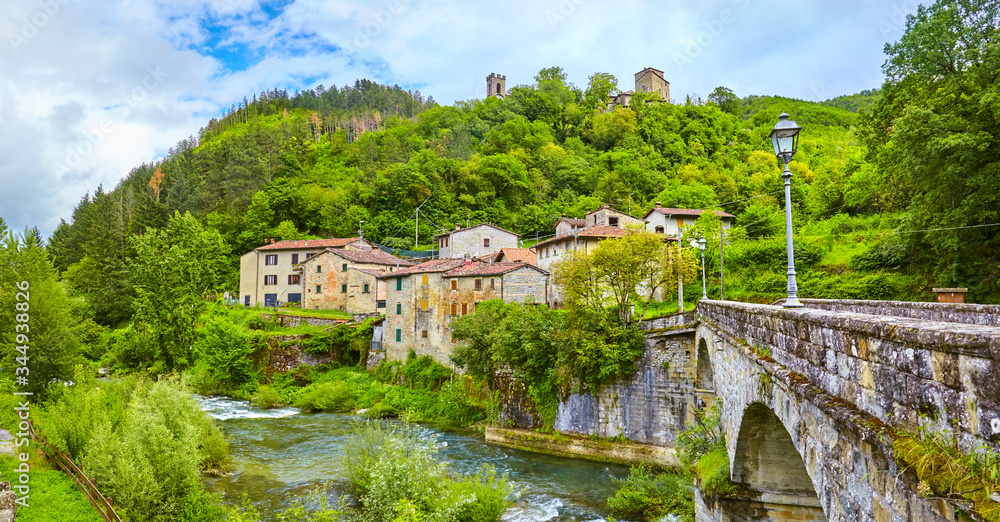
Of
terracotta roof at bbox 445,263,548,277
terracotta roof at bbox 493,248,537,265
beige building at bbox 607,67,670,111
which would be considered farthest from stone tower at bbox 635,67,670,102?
terracotta roof at bbox 445,263,548,277

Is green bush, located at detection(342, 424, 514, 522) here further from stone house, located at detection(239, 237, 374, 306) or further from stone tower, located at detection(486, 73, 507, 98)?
stone tower, located at detection(486, 73, 507, 98)

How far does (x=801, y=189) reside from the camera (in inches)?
2103

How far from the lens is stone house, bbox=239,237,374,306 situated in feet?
187

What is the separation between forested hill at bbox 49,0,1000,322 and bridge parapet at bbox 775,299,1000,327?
395 inches

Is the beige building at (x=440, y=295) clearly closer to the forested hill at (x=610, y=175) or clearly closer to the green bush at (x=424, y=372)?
the green bush at (x=424, y=372)

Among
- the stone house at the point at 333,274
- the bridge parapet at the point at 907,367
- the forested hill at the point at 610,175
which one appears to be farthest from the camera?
the stone house at the point at 333,274

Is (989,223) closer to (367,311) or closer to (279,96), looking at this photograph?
(367,311)

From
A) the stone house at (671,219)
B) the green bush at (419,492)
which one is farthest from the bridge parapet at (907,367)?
the stone house at (671,219)

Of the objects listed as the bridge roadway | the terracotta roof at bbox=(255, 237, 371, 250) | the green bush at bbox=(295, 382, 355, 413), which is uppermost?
the terracotta roof at bbox=(255, 237, 371, 250)

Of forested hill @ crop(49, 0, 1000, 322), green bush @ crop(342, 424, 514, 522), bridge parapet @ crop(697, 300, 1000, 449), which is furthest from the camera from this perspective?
forested hill @ crop(49, 0, 1000, 322)

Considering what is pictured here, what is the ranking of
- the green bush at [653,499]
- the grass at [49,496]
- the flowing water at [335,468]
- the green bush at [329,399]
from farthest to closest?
the green bush at [329,399] < the flowing water at [335,468] < the green bush at [653,499] < the grass at [49,496]

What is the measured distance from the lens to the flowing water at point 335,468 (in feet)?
61.5

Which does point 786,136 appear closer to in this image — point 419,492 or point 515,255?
point 419,492

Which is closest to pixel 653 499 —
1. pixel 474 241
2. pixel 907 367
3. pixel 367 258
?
pixel 907 367
